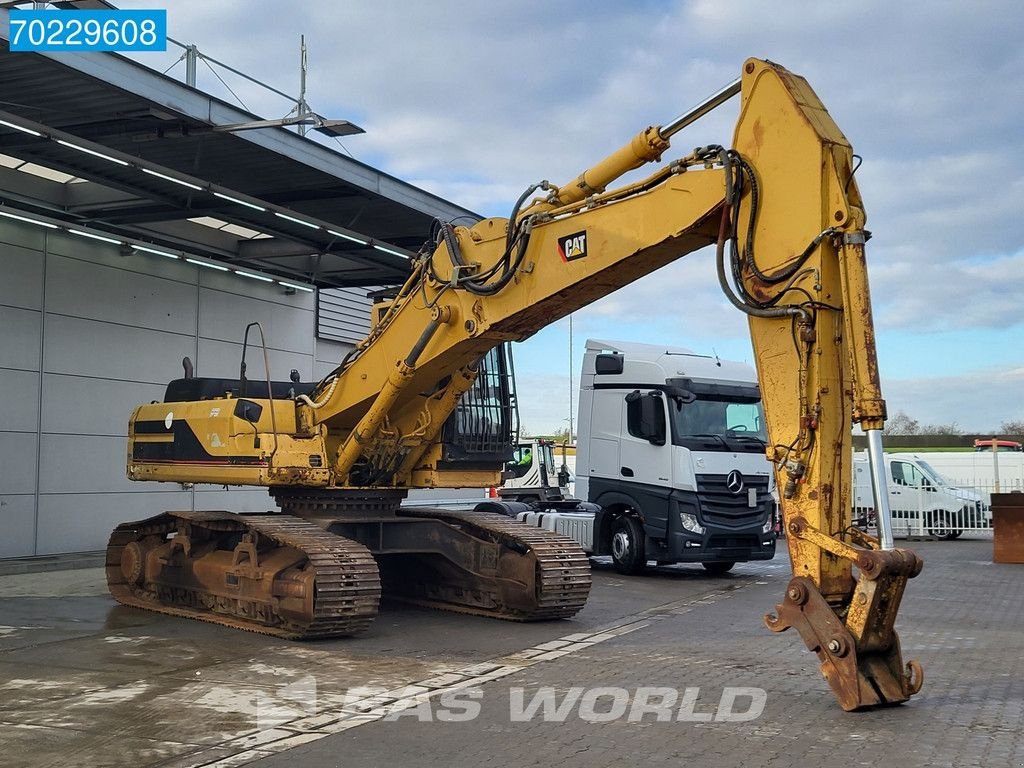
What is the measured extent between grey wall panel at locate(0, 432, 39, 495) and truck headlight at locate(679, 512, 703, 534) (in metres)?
9.68

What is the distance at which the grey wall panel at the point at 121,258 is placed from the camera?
18.1 metres

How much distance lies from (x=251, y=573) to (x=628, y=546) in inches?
272

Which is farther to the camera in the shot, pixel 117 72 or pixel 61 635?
pixel 117 72

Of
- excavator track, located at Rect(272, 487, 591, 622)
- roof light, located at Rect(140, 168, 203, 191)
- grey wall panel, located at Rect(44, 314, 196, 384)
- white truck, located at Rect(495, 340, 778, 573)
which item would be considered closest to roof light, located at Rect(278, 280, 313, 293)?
grey wall panel, located at Rect(44, 314, 196, 384)

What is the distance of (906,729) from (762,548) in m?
9.74

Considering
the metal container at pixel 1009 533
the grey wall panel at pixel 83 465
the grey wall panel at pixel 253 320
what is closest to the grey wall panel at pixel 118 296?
the grey wall panel at pixel 253 320

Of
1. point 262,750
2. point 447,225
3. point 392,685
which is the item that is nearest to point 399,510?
point 447,225

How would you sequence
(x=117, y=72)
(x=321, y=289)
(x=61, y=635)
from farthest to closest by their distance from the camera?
1. (x=321, y=289)
2. (x=117, y=72)
3. (x=61, y=635)

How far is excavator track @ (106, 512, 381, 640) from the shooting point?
10.3 m

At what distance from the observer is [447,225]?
10805mm

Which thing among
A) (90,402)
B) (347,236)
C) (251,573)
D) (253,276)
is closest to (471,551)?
(251,573)

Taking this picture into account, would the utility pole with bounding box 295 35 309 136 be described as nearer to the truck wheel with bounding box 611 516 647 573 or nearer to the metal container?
the truck wheel with bounding box 611 516 647 573

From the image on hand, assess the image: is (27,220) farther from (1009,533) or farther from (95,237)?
(1009,533)

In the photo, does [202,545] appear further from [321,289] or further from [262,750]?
[321,289]
